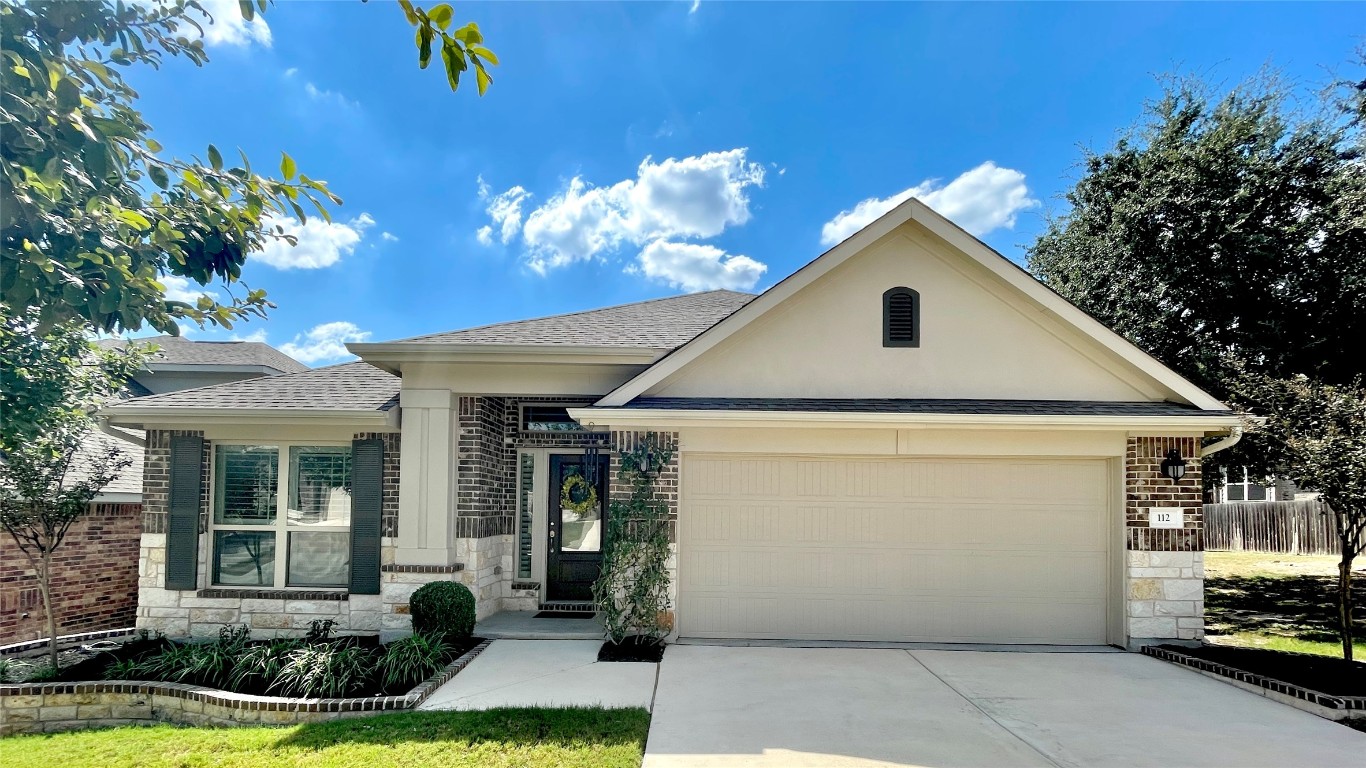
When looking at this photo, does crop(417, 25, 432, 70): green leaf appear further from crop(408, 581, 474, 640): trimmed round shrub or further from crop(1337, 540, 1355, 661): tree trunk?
crop(1337, 540, 1355, 661): tree trunk

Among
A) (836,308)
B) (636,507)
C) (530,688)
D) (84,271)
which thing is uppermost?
(836,308)

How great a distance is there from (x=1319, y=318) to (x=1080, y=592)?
7171 millimetres

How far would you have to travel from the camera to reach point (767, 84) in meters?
13.1

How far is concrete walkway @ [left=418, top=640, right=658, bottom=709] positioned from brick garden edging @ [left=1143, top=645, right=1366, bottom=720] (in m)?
5.40

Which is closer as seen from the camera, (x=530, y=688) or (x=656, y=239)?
(x=530, y=688)

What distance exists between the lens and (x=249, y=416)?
26.9ft

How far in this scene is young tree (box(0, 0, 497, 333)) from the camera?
243cm

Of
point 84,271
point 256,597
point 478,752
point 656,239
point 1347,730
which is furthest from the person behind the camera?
point 656,239

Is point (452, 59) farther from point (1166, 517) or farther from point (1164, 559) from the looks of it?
point (1164, 559)

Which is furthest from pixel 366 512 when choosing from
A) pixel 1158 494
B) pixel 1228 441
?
pixel 1228 441

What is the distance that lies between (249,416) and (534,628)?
4.21 meters

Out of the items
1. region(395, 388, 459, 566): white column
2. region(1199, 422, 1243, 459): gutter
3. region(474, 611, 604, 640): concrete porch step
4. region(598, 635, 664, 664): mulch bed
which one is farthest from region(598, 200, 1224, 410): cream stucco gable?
region(474, 611, 604, 640): concrete porch step

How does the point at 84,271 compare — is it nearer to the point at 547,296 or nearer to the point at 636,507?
the point at 636,507

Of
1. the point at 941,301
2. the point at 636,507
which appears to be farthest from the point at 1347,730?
the point at 636,507
